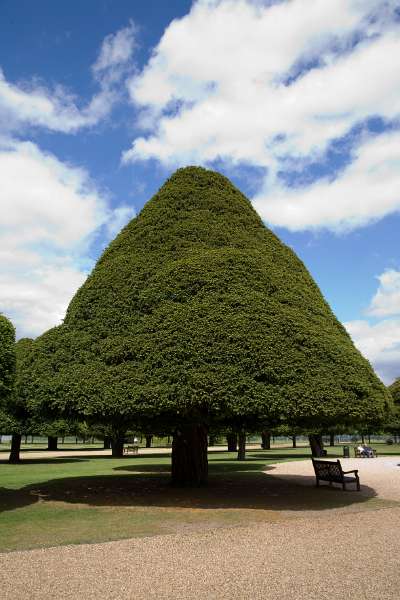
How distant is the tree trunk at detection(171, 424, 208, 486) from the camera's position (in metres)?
16.3

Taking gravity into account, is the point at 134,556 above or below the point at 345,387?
below

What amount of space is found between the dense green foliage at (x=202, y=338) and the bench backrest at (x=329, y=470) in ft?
7.79

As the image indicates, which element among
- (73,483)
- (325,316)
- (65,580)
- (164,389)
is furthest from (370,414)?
(73,483)

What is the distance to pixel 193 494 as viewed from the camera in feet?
47.2

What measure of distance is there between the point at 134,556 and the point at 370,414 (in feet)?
24.6

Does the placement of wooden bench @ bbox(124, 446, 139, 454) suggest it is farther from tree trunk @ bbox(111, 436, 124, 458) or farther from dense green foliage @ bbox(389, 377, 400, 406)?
dense green foliage @ bbox(389, 377, 400, 406)

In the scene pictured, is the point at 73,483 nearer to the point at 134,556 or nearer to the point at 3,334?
the point at 3,334

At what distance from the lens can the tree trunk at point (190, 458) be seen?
53.5ft

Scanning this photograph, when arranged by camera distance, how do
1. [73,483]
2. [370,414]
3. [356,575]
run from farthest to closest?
[73,483] < [370,414] < [356,575]

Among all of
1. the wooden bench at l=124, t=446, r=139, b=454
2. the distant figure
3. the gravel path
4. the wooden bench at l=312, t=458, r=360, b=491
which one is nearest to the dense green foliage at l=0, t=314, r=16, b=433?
the gravel path

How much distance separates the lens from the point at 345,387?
1277 centimetres

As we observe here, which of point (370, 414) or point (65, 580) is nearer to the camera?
point (65, 580)

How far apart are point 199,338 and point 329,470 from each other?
278 inches

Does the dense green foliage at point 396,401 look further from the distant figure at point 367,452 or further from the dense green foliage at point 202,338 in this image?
the dense green foliage at point 202,338
